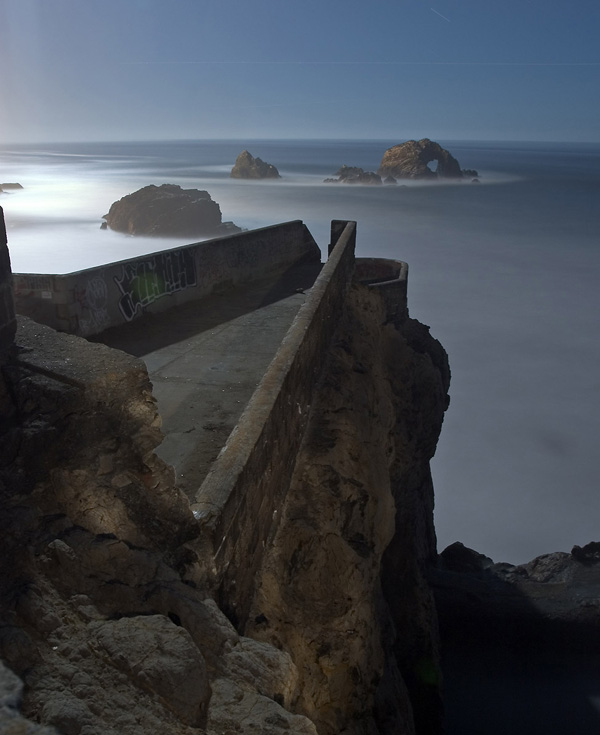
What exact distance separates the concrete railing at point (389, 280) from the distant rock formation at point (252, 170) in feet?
330

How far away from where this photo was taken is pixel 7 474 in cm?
274

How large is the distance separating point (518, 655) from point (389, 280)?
872 centimetres

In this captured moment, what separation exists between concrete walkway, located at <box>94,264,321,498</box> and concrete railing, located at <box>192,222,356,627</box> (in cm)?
54

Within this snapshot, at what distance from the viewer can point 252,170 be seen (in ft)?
378

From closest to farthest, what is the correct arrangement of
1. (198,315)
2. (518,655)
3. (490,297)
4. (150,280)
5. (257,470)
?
(257,470) → (150,280) → (198,315) → (518,655) → (490,297)

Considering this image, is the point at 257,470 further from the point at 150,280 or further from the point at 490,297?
the point at 490,297

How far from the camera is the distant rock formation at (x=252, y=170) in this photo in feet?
375

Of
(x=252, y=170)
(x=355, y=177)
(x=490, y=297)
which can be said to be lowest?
(x=490, y=297)

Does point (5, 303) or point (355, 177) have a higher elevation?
point (355, 177)

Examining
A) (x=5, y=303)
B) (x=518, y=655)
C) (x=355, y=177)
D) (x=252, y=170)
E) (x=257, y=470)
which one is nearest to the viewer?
(x=5, y=303)

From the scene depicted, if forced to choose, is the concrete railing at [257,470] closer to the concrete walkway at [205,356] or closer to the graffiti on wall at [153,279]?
the concrete walkway at [205,356]

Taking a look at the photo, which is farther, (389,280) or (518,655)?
(389,280)

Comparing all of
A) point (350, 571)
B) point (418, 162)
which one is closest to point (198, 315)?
point (350, 571)

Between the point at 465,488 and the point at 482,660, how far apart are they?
2524cm
